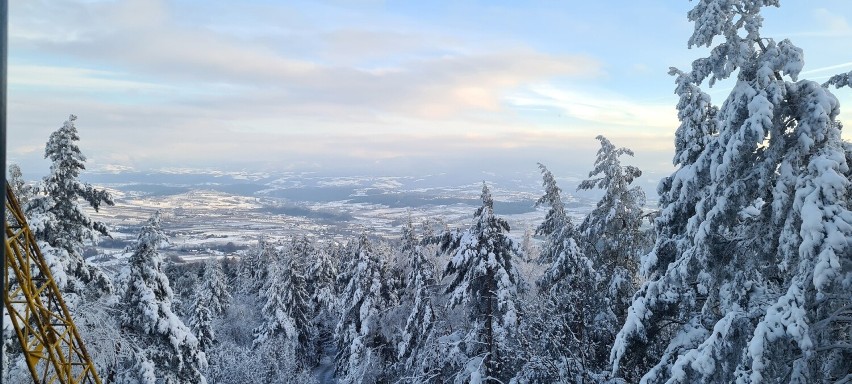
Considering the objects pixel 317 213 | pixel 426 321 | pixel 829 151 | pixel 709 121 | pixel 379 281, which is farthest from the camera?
pixel 317 213

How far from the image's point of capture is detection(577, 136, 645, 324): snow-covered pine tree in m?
18.2

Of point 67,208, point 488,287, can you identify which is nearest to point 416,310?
point 488,287

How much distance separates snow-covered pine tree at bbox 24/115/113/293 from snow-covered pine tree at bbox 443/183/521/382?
11.5 metres

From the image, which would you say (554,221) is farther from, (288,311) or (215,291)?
(215,291)

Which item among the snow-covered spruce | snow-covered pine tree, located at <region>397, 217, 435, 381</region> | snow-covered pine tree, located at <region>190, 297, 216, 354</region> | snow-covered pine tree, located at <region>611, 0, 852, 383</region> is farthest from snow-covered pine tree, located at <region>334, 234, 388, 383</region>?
snow-covered pine tree, located at <region>611, 0, 852, 383</region>

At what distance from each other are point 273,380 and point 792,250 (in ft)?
97.7

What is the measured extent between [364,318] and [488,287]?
14.8 m

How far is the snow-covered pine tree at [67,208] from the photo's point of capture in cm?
1554

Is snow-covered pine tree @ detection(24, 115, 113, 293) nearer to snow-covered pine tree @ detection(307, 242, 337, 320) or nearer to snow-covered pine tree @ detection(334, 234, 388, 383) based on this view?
snow-covered pine tree @ detection(334, 234, 388, 383)

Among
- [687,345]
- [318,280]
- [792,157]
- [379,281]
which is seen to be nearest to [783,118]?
[792,157]

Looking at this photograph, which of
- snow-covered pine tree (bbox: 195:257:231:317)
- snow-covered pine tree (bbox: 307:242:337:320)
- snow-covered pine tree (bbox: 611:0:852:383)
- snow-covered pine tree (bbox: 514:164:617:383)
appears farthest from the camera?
snow-covered pine tree (bbox: 307:242:337:320)

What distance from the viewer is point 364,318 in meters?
29.7

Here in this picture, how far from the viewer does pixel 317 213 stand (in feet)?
632

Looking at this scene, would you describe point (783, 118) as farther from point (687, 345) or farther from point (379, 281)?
point (379, 281)
